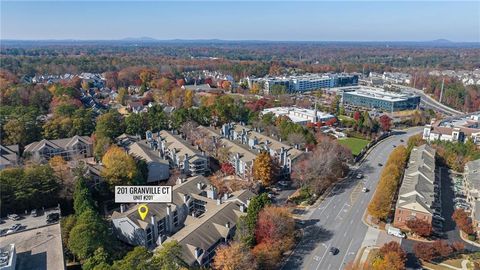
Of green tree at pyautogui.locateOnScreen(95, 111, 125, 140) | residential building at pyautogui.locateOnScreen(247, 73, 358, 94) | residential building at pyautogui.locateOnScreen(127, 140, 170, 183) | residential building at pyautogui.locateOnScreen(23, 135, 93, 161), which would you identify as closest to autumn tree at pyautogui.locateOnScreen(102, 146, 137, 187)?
residential building at pyautogui.locateOnScreen(127, 140, 170, 183)

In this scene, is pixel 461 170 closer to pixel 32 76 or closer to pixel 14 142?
pixel 14 142

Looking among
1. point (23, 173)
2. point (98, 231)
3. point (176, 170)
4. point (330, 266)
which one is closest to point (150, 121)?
point (176, 170)

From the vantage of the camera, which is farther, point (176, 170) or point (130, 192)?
point (176, 170)

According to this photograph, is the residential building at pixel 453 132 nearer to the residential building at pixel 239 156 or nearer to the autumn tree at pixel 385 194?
the autumn tree at pixel 385 194

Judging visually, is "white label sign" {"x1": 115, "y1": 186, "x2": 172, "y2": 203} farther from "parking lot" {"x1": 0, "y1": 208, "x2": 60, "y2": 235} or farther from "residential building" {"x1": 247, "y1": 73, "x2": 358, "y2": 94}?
"residential building" {"x1": 247, "y1": 73, "x2": 358, "y2": 94}

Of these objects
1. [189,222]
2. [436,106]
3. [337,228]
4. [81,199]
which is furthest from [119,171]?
[436,106]

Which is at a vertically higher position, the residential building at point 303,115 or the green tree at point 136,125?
the green tree at point 136,125

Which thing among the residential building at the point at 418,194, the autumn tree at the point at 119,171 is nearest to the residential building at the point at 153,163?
the autumn tree at the point at 119,171
